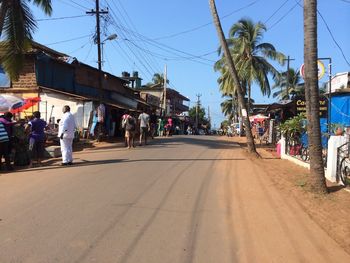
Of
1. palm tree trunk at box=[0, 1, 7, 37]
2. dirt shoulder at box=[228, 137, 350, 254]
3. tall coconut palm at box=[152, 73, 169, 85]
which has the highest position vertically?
tall coconut palm at box=[152, 73, 169, 85]

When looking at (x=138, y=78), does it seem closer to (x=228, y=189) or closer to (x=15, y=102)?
(x=15, y=102)

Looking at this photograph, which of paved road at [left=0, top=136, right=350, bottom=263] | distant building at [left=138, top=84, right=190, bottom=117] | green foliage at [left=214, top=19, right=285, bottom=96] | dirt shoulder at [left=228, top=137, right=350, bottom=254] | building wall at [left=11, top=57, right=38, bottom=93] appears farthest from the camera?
distant building at [left=138, top=84, right=190, bottom=117]

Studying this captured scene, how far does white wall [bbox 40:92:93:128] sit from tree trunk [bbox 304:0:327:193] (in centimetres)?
1680

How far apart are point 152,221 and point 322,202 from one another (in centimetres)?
395

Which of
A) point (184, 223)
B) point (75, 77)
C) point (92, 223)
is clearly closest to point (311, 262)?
point (184, 223)

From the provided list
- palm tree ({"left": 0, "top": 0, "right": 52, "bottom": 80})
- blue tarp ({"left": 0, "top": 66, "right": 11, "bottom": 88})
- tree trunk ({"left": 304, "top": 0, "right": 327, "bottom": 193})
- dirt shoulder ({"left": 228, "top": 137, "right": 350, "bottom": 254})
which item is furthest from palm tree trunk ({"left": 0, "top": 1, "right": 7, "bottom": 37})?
tree trunk ({"left": 304, "top": 0, "right": 327, "bottom": 193})

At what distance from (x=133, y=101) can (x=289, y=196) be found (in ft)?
101

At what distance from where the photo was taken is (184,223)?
7.22 m

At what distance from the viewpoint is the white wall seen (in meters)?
25.4

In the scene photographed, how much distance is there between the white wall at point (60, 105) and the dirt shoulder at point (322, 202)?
14.1 m

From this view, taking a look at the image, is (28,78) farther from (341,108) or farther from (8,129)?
(341,108)

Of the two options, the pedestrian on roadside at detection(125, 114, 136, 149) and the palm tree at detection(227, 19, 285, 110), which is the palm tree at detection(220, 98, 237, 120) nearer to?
the palm tree at detection(227, 19, 285, 110)

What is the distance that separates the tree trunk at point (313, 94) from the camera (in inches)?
400

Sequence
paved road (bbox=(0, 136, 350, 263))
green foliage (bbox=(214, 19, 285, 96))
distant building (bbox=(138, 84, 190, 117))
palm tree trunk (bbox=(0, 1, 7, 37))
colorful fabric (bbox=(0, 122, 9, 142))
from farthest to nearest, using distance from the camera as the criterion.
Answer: distant building (bbox=(138, 84, 190, 117))
green foliage (bbox=(214, 19, 285, 96))
palm tree trunk (bbox=(0, 1, 7, 37))
colorful fabric (bbox=(0, 122, 9, 142))
paved road (bbox=(0, 136, 350, 263))
